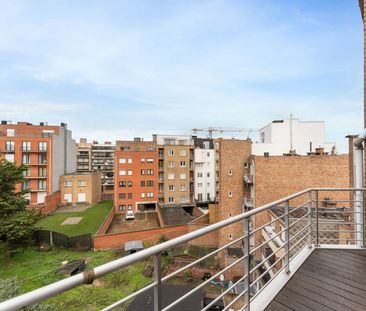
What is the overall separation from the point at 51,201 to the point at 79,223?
9252mm

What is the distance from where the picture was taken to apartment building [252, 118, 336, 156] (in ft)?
94.3

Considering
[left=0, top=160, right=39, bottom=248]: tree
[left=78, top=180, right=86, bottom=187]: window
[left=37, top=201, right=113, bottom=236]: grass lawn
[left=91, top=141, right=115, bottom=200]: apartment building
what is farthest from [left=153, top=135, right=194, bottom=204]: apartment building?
[left=91, top=141, right=115, bottom=200]: apartment building

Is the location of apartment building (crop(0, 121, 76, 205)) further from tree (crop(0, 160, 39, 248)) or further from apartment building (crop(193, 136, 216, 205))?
apartment building (crop(193, 136, 216, 205))

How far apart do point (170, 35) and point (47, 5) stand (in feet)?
18.7

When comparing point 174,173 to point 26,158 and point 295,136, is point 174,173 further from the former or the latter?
point 26,158

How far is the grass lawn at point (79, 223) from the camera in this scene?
22.5 metres

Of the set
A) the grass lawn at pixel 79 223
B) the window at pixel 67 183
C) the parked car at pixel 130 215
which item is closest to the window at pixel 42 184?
the window at pixel 67 183

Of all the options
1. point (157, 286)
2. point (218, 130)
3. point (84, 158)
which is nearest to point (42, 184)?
point (84, 158)

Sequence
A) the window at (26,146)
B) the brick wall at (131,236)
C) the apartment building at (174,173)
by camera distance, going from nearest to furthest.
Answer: the brick wall at (131,236)
the window at (26,146)
the apartment building at (174,173)

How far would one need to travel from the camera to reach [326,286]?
9.36 feet

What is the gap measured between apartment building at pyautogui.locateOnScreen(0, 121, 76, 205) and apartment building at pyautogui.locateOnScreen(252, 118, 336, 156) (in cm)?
2837

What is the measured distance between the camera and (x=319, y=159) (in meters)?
18.5

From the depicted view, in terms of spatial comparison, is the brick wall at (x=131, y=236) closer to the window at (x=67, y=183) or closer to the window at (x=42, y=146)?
the window at (x=67, y=183)

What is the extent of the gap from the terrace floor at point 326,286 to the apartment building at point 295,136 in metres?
26.1
